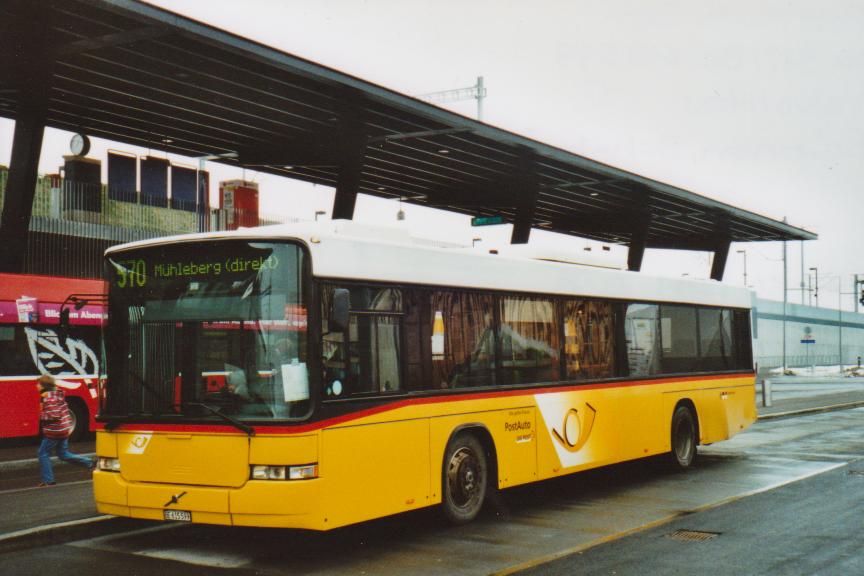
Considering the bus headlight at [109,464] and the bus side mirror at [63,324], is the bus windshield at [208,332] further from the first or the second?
the bus side mirror at [63,324]

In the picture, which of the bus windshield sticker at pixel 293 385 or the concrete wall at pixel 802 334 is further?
the concrete wall at pixel 802 334

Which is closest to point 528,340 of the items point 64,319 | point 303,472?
point 303,472

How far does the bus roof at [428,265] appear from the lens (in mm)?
8797

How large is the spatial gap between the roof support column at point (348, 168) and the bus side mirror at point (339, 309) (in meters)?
13.9

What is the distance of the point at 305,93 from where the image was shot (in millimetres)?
19328

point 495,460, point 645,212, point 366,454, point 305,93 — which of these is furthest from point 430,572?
point 645,212

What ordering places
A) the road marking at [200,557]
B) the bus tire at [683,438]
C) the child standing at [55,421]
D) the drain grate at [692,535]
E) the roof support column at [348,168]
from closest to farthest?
the road marking at [200,557], the drain grate at [692,535], the child standing at [55,421], the bus tire at [683,438], the roof support column at [348,168]

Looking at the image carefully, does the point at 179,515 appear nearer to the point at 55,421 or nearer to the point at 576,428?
the point at 55,421

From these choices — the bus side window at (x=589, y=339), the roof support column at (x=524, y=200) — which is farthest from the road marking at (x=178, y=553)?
the roof support column at (x=524, y=200)

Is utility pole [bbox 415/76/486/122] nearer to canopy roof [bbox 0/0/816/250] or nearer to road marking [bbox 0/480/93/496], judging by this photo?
canopy roof [bbox 0/0/816/250]

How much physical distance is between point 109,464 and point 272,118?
527 inches

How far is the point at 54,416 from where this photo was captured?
13055 millimetres

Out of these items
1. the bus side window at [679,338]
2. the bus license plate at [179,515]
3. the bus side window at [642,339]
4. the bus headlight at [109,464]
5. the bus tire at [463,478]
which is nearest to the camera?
the bus license plate at [179,515]

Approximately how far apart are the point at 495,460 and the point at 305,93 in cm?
1075
